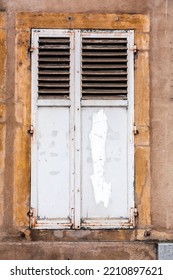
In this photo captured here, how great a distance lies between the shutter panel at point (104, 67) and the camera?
17.3 feet

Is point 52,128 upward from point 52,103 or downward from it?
downward

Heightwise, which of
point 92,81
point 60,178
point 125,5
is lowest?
point 60,178

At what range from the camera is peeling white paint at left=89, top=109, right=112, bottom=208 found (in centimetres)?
520

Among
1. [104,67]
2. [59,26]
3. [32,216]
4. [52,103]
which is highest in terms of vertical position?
[59,26]

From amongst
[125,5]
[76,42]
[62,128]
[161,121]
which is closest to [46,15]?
[76,42]

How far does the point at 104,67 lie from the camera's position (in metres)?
5.29

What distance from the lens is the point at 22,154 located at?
521 cm

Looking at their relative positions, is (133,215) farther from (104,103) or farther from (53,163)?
(104,103)

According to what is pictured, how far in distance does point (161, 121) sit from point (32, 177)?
1503mm

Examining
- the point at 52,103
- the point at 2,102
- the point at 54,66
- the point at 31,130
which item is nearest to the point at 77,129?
the point at 52,103

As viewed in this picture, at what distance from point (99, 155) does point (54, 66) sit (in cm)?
107

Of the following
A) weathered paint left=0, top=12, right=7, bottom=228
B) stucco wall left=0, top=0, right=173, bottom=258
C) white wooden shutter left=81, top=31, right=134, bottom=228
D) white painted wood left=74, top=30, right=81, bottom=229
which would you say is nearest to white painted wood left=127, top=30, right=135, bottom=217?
Result: white wooden shutter left=81, top=31, right=134, bottom=228

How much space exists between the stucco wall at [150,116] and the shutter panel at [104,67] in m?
0.31
